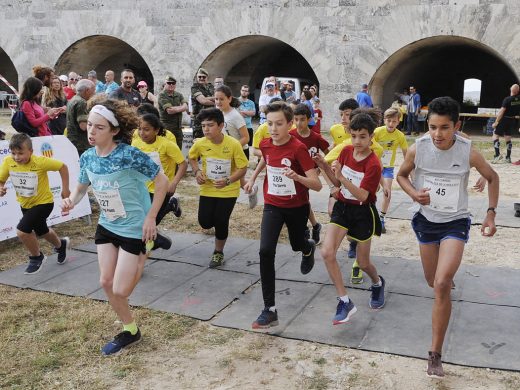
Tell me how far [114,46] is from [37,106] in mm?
16200

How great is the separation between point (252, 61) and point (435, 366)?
67.5 ft

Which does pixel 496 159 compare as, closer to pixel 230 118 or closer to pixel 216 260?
pixel 230 118

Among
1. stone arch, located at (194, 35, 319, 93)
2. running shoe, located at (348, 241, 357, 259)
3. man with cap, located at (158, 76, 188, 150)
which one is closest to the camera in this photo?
running shoe, located at (348, 241, 357, 259)

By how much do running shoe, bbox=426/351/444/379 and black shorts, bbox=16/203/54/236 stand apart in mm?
3844

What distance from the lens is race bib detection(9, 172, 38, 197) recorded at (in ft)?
17.5

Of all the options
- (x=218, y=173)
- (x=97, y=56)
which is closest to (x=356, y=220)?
(x=218, y=173)

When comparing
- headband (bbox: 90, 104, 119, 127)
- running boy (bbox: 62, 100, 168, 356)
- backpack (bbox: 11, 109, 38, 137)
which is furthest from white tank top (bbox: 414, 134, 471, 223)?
backpack (bbox: 11, 109, 38, 137)

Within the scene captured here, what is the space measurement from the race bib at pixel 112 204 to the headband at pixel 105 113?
1.48 feet

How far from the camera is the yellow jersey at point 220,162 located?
5.45 metres

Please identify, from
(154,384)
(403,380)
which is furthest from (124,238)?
(403,380)

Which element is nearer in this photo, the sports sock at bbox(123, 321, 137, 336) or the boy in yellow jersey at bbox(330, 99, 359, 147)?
the sports sock at bbox(123, 321, 137, 336)

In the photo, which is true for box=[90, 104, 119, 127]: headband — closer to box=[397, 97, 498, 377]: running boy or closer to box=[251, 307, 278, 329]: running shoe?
box=[251, 307, 278, 329]: running shoe

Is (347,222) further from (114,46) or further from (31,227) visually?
(114,46)

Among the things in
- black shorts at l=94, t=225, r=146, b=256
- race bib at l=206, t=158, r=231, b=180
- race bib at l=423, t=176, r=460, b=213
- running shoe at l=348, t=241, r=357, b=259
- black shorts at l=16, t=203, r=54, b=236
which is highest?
race bib at l=423, t=176, r=460, b=213
